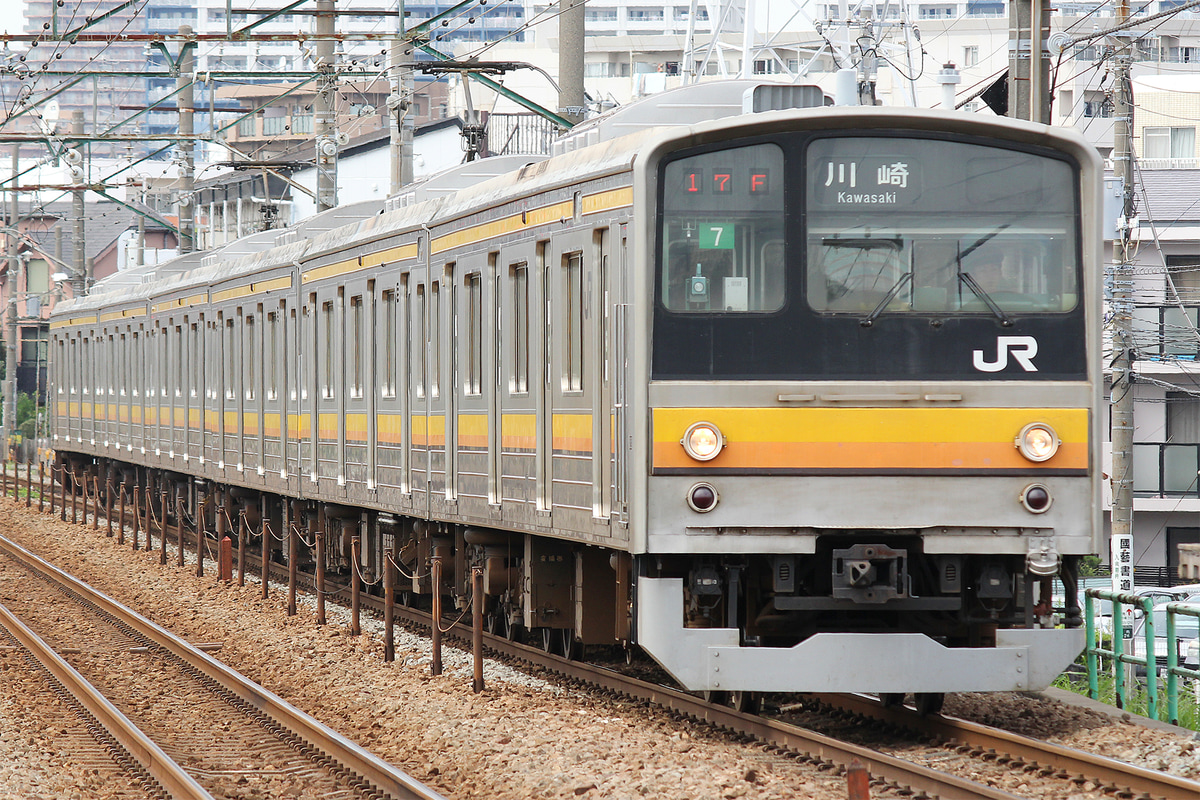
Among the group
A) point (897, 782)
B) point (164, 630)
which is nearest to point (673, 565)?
point (897, 782)

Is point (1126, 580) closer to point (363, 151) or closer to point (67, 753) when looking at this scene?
point (67, 753)

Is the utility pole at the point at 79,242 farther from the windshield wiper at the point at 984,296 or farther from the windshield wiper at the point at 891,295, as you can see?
the windshield wiper at the point at 984,296

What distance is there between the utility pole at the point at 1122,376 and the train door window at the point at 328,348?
7.53 m

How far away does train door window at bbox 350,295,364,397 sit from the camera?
14.1 metres

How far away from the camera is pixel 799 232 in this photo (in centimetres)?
804

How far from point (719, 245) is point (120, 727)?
4.47 meters

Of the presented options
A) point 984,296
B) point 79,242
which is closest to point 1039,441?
point 984,296

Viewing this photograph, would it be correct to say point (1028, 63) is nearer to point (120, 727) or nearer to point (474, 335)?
point (474, 335)

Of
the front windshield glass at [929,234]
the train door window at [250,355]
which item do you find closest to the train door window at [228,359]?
the train door window at [250,355]

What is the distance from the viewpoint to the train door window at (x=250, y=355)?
18062mm

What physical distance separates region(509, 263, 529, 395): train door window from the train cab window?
206cm

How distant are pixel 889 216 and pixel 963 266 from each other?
0.42 metres

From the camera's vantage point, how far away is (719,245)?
805 centimetres

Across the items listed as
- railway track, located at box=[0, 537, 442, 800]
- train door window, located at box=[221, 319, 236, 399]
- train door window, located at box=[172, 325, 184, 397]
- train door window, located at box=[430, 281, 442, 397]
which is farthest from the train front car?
train door window, located at box=[172, 325, 184, 397]
